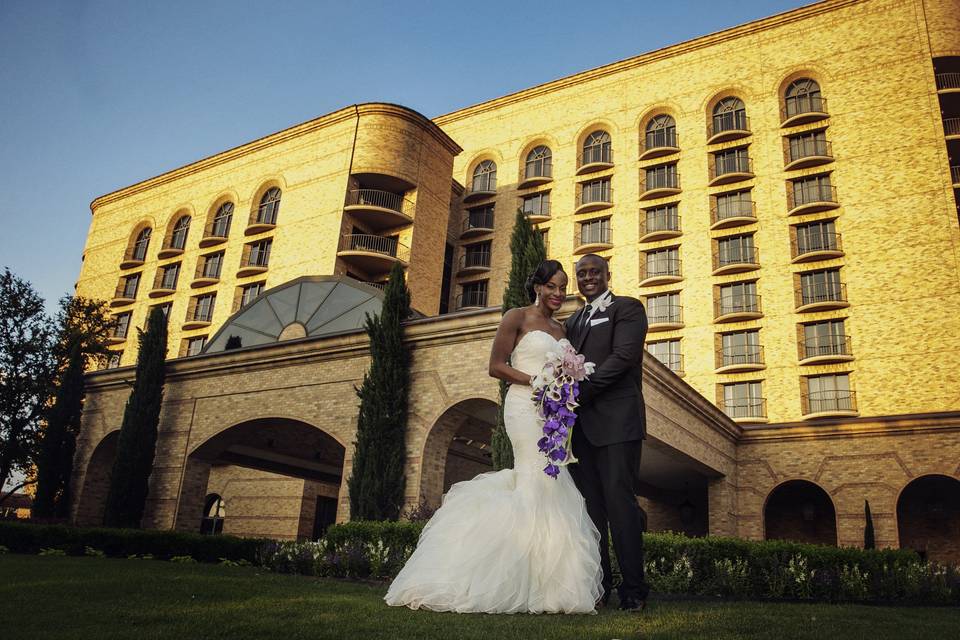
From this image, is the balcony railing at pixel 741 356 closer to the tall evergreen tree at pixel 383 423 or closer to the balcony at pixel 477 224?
the balcony at pixel 477 224

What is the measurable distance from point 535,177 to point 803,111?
42.4 feet

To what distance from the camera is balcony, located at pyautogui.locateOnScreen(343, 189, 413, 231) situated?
31922 mm

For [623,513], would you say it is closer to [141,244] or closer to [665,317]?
[665,317]

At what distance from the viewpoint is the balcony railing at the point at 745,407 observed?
96.0ft

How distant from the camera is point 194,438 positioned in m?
18.2

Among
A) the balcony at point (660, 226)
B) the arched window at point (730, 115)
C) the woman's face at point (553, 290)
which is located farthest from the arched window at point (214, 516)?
the arched window at point (730, 115)

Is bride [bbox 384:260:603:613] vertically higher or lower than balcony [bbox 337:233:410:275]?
lower

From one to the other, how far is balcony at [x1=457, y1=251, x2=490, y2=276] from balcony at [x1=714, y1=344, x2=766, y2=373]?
42.9 ft

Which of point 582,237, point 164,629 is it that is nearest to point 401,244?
point 582,237

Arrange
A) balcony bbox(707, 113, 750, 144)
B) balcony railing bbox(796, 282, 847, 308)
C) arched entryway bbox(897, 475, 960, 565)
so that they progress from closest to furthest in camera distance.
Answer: arched entryway bbox(897, 475, 960, 565) → balcony railing bbox(796, 282, 847, 308) → balcony bbox(707, 113, 750, 144)

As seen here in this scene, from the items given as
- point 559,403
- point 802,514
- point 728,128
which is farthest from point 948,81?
point 559,403

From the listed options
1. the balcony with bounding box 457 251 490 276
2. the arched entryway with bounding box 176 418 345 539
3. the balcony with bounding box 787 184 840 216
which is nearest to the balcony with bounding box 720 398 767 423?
the balcony with bounding box 787 184 840 216

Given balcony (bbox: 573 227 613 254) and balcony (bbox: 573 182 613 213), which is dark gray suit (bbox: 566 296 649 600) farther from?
balcony (bbox: 573 182 613 213)

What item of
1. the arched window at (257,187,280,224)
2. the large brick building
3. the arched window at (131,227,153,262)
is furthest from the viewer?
the arched window at (131,227,153,262)
